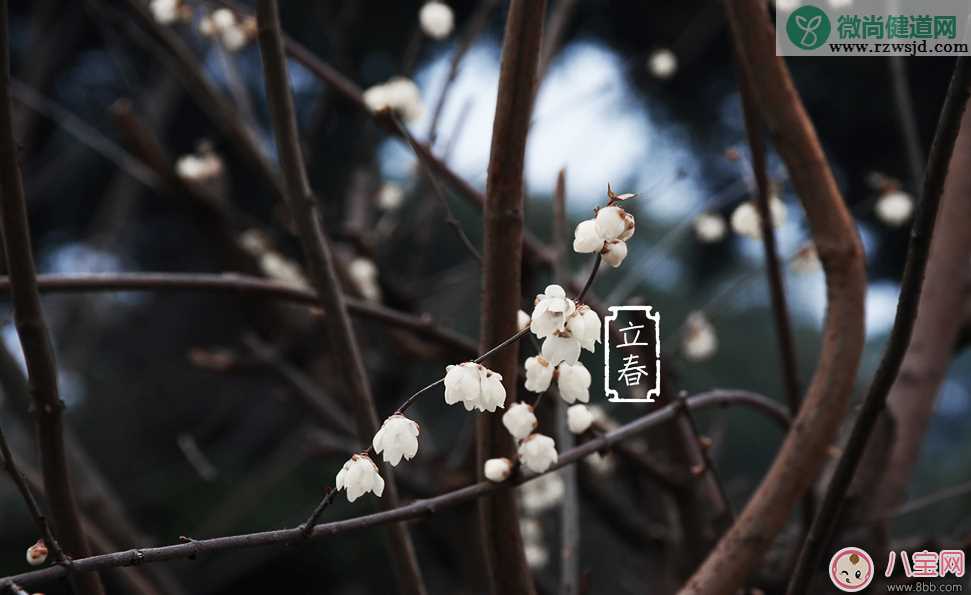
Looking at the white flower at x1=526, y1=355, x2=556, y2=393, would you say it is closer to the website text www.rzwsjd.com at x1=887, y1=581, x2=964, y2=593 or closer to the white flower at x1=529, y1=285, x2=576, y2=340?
the white flower at x1=529, y1=285, x2=576, y2=340

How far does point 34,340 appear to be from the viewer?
761 mm

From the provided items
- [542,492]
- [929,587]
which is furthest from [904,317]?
[542,492]

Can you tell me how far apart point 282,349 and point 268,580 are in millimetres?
854

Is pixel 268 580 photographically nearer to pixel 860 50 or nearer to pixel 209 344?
pixel 209 344

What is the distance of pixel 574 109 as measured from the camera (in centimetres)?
169

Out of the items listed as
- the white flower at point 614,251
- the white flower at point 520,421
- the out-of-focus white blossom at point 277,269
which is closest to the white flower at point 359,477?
the white flower at point 520,421

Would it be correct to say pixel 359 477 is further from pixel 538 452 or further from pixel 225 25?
pixel 225 25

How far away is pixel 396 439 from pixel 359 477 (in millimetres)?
36

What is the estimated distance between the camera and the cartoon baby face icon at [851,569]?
1053 mm

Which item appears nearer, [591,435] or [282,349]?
[591,435]

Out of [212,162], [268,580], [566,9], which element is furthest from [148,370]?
[566,9]

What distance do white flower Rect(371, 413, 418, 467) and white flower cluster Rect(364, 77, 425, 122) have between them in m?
0.65

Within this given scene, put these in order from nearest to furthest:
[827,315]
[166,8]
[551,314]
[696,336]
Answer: [551,314], [827,315], [166,8], [696,336]

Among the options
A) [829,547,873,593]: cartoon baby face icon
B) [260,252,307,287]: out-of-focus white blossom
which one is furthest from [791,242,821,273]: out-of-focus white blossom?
[260,252,307,287]: out-of-focus white blossom
